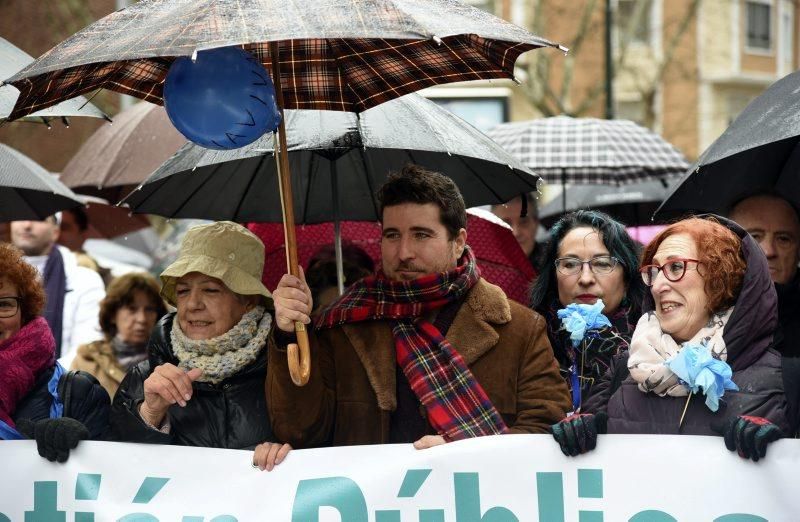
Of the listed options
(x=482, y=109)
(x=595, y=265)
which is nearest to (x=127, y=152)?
(x=595, y=265)

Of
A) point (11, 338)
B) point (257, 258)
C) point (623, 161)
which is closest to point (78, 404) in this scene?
point (11, 338)

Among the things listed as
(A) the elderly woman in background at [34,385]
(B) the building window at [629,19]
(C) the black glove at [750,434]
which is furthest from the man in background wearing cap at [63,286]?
(B) the building window at [629,19]

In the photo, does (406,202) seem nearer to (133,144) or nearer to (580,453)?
(580,453)

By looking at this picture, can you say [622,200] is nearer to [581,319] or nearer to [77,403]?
[581,319]

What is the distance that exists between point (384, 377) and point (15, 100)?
1880 millimetres

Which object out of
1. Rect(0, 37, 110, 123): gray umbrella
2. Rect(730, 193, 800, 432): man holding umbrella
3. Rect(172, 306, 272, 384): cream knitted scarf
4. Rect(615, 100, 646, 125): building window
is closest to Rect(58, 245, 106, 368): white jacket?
Rect(0, 37, 110, 123): gray umbrella

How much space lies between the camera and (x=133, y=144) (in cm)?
728

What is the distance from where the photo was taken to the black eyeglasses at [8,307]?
458cm

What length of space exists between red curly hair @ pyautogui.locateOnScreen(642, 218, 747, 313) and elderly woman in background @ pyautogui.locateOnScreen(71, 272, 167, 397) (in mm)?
3618

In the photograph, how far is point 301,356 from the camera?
388 centimetres

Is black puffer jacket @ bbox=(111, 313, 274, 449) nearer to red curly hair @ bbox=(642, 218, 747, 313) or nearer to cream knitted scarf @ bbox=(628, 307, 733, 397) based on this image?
cream knitted scarf @ bbox=(628, 307, 733, 397)

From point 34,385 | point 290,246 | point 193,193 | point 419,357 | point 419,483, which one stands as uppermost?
point 193,193

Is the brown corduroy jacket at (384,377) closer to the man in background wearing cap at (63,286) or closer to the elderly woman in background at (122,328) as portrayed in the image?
the elderly woman in background at (122,328)

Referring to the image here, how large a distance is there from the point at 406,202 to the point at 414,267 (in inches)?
9.2
